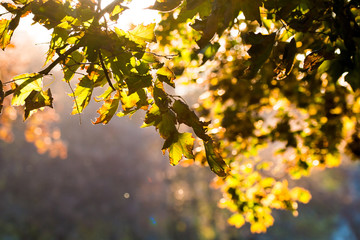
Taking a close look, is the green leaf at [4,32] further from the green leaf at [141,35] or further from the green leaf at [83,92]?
the green leaf at [141,35]

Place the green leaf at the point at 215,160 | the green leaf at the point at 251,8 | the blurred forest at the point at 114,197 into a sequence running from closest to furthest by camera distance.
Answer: the green leaf at the point at 251,8
the green leaf at the point at 215,160
the blurred forest at the point at 114,197

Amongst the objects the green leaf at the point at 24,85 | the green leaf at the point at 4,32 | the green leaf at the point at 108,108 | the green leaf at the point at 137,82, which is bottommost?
the green leaf at the point at 108,108

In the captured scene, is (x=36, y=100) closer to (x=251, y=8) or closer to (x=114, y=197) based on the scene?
(x=251, y=8)

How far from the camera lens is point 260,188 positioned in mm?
2875

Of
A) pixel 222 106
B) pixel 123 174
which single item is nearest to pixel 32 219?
pixel 123 174

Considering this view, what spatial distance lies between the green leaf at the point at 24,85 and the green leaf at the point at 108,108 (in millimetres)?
226

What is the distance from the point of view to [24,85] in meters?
1.06

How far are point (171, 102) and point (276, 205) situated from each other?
2.09 metres

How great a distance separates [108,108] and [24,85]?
0.29m

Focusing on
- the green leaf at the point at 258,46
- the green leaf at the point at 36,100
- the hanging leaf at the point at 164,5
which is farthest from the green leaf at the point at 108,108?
the green leaf at the point at 258,46

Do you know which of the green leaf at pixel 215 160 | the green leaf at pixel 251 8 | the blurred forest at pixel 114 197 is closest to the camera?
the green leaf at pixel 251 8

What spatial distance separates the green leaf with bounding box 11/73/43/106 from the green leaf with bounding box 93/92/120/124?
8.9 inches

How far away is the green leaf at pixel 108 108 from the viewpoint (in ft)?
3.71

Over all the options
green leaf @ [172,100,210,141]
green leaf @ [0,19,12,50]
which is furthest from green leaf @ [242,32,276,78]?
green leaf @ [0,19,12,50]
